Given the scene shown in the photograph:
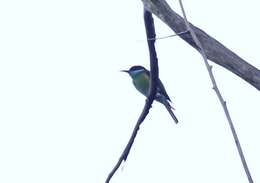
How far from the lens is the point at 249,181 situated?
1816 millimetres

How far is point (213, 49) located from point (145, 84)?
11.5 ft

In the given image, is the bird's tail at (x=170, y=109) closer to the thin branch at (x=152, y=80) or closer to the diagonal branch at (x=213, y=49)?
the thin branch at (x=152, y=80)

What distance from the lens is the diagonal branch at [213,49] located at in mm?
3078

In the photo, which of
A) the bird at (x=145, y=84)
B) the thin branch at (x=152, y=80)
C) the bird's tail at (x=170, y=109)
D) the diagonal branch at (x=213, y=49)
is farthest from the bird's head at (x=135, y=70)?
the diagonal branch at (x=213, y=49)

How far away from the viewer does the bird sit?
6094 millimetres

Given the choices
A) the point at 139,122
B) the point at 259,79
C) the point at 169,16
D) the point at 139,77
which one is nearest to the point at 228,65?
the point at 259,79

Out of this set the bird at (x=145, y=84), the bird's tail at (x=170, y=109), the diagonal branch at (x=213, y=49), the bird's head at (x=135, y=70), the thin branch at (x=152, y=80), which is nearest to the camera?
the diagonal branch at (x=213, y=49)

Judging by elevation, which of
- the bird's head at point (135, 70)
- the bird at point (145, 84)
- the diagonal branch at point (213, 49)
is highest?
the bird's head at point (135, 70)

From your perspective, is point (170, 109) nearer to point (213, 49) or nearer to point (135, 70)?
point (135, 70)

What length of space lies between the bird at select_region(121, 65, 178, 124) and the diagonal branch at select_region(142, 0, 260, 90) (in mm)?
2450

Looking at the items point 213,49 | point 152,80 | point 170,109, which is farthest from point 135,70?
point 213,49

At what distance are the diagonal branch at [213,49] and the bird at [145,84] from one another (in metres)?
2.45

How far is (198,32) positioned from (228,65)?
257mm

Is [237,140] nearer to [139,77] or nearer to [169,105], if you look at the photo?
[169,105]
